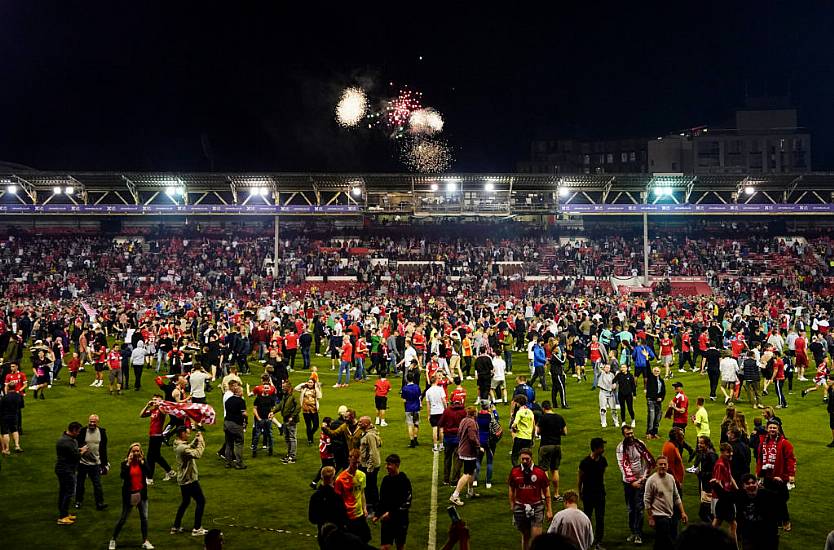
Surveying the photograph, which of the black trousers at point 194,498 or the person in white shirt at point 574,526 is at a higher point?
the person in white shirt at point 574,526

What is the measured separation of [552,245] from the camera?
5072 cm

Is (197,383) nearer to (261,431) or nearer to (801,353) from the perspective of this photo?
(261,431)

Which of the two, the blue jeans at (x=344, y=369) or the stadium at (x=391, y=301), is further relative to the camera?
the blue jeans at (x=344, y=369)

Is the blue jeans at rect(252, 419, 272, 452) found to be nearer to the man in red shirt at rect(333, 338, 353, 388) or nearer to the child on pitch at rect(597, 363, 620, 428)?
the man in red shirt at rect(333, 338, 353, 388)

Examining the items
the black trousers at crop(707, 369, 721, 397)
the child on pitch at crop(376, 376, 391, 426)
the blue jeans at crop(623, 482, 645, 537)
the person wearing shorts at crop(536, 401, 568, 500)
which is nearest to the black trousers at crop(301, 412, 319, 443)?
the child on pitch at crop(376, 376, 391, 426)

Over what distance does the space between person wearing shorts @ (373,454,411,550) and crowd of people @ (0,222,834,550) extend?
2cm

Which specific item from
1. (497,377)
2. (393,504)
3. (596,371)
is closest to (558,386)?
(497,377)

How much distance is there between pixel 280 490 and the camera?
12.9 metres

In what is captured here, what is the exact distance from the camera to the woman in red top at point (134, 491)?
10164 mm

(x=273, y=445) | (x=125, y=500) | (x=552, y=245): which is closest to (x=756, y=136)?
(x=552, y=245)

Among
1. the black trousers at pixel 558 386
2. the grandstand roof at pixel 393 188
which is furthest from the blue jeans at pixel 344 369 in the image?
the grandstand roof at pixel 393 188

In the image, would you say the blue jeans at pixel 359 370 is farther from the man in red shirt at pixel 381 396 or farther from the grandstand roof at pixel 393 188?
the grandstand roof at pixel 393 188

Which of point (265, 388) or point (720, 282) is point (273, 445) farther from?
point (720, 282)

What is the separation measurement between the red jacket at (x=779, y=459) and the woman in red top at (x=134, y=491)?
968 centimetres
